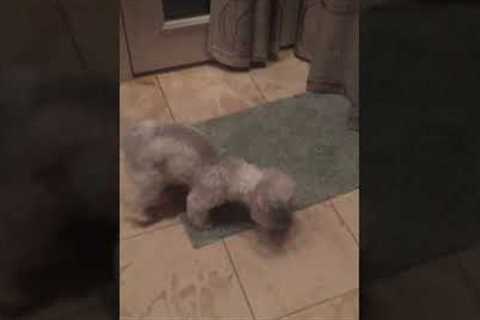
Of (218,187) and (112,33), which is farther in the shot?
(218,187)

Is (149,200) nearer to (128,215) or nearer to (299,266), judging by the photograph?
(128,215)

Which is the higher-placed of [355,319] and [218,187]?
[218,187]

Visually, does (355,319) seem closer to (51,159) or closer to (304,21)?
(51,159)

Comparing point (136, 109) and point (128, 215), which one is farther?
point (136, 109)

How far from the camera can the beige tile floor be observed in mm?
1081

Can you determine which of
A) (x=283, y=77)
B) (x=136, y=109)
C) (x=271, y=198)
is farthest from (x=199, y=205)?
(x=283, y=77)

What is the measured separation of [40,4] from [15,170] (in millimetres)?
223

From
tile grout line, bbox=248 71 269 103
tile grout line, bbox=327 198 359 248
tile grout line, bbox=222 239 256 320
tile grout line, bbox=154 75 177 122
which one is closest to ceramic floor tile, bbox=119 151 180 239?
tile grout line, bbox=222 239 256 320

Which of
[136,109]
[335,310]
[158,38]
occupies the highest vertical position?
[158,38]

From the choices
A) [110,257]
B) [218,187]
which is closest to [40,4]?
[110,257]

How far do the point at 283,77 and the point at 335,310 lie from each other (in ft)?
2.41

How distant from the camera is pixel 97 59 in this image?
750 millimetres
